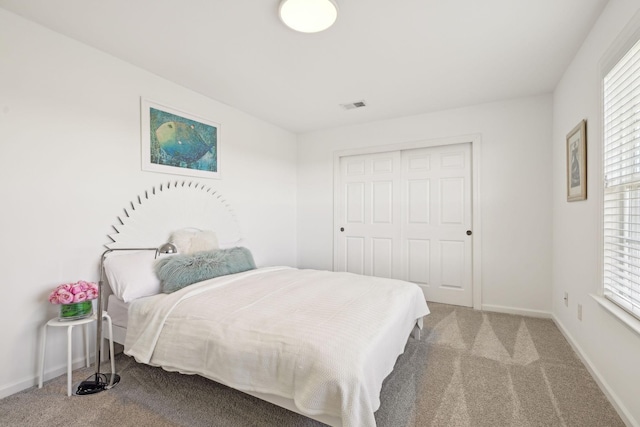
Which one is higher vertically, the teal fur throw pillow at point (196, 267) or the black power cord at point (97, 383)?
the teal fur throw pillow at point (196, 267)

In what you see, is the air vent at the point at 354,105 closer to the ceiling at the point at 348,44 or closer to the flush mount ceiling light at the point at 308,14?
the ceiling at the point at 348,44

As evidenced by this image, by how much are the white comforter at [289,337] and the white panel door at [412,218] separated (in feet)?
→ 4.78

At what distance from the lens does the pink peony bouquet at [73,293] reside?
1835mm

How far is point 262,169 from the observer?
392 centimetres

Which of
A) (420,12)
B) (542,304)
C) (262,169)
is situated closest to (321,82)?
(420,12)

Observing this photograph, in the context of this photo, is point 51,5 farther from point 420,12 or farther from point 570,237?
point 570,237

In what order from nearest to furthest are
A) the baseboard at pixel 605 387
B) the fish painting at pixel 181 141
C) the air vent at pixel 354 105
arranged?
the baseboard at pixel 605 387 < the fish painting at pixel 181 141 < the air vent at pixel 354 105

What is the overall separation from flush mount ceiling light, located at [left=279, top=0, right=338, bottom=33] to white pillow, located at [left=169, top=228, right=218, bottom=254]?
1.98 metres

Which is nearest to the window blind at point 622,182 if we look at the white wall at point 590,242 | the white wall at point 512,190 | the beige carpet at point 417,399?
the white wall at point 590,242

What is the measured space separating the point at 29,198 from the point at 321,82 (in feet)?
7.93

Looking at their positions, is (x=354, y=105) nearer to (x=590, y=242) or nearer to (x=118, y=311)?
(x=590, y=242)

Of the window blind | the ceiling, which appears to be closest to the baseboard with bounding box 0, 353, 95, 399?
the ceiling

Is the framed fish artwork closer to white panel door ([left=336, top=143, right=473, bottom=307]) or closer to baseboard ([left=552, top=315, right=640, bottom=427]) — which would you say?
white panel door ([left=336, top=143, right=473, bottom=307])

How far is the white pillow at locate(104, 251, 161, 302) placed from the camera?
83.0 inches
